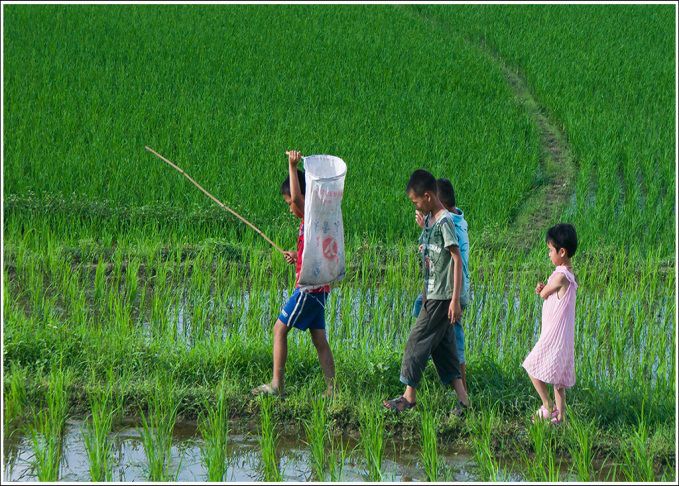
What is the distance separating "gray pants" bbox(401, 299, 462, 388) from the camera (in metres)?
4.35

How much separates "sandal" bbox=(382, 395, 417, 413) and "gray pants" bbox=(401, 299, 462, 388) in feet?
0.27

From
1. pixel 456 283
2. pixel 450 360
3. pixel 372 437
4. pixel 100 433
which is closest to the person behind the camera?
pixel 100 433

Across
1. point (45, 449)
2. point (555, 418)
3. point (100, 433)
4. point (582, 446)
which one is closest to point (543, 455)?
point (582, 446)

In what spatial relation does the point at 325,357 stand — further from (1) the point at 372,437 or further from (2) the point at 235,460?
(2) the point at 235,460

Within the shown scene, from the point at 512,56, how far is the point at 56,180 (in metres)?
6.86

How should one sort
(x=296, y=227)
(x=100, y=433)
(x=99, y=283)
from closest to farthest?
(x=100, y=433), (x=99, y=283), (x=296, y=227)

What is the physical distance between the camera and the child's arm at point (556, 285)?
4258mm

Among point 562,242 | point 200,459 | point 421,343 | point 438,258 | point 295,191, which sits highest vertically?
point 295,191

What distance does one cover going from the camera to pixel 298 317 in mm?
4449

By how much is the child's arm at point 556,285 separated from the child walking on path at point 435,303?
40cm

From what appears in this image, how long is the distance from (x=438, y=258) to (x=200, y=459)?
53.8 inches

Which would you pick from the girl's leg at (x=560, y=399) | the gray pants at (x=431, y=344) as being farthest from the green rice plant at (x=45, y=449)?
the girl's leg at (x=560, y=399)

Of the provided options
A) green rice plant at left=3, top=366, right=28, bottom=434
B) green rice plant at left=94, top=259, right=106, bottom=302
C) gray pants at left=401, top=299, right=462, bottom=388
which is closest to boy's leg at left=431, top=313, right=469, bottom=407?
gray pants at left=401, top=299, right=462, bottom=388

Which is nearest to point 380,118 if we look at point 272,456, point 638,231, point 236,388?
point 638,231
